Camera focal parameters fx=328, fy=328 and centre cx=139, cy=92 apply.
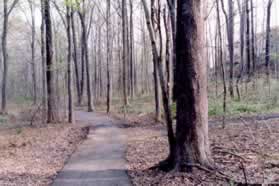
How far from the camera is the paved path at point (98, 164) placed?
7.50 meters

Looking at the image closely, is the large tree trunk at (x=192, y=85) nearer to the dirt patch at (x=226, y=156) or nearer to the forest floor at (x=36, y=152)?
the dirt patch at (x=226, y=156)

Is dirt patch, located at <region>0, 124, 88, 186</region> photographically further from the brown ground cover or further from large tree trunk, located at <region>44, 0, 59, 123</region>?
large tree trunk, located at <region>44, 0, 59, 123</region>

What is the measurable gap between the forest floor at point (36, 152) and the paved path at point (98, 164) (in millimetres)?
368

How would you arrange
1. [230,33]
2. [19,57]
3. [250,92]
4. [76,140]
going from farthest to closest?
[19,57], [230,33], [250,92], [76,140]

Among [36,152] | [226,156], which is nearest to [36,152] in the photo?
[36,152]

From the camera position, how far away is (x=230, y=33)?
24.7 m

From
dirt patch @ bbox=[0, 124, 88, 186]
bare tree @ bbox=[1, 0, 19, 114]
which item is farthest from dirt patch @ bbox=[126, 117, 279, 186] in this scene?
bare tree @ bbox=[1, 0, 19, 114]

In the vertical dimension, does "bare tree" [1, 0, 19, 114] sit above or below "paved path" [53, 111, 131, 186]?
above

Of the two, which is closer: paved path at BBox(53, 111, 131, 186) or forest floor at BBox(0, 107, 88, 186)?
paved path at BBox(53, 111, 131, 186)

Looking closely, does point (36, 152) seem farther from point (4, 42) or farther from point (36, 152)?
point (4, 42)

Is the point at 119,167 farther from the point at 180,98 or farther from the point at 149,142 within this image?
the point at 149,142

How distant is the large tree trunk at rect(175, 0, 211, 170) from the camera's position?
7.12m

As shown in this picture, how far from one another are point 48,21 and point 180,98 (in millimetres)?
13907

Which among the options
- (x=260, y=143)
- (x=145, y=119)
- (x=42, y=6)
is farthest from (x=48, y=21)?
(x=260, y=143)
